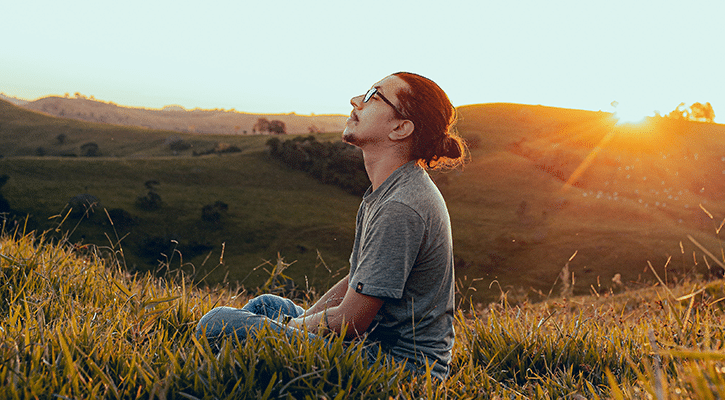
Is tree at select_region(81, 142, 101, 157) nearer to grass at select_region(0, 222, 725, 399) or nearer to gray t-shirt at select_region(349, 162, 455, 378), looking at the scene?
grass at select_region(0, 222, 725, 399)

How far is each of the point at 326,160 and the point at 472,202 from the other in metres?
23.1

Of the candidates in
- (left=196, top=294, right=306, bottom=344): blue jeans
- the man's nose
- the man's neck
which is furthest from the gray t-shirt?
the man's nose

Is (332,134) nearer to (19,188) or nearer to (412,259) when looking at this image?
(19,188)

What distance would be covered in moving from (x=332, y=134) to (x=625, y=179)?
5105cm

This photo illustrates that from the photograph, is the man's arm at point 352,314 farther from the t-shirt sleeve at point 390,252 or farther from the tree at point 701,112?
the tree at point 701,112

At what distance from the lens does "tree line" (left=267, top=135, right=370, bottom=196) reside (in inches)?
2424

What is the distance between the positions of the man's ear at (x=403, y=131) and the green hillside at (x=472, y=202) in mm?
25218

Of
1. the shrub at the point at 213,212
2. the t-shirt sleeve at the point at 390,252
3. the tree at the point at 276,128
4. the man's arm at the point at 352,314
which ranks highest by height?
the tree at the point at 276,128

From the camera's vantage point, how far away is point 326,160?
2571 inches

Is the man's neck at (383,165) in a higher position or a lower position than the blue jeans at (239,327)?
higher

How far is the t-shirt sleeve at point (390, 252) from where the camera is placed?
8.04 ft

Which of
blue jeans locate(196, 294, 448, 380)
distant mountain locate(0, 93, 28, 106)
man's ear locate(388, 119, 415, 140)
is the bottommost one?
blue jeans locate(196, 294, 448, 380)

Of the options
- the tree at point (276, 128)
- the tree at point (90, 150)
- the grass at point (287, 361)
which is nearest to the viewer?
the grass at point (287, 361)

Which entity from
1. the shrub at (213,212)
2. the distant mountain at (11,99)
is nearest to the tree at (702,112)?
the shrub at (213,212)
